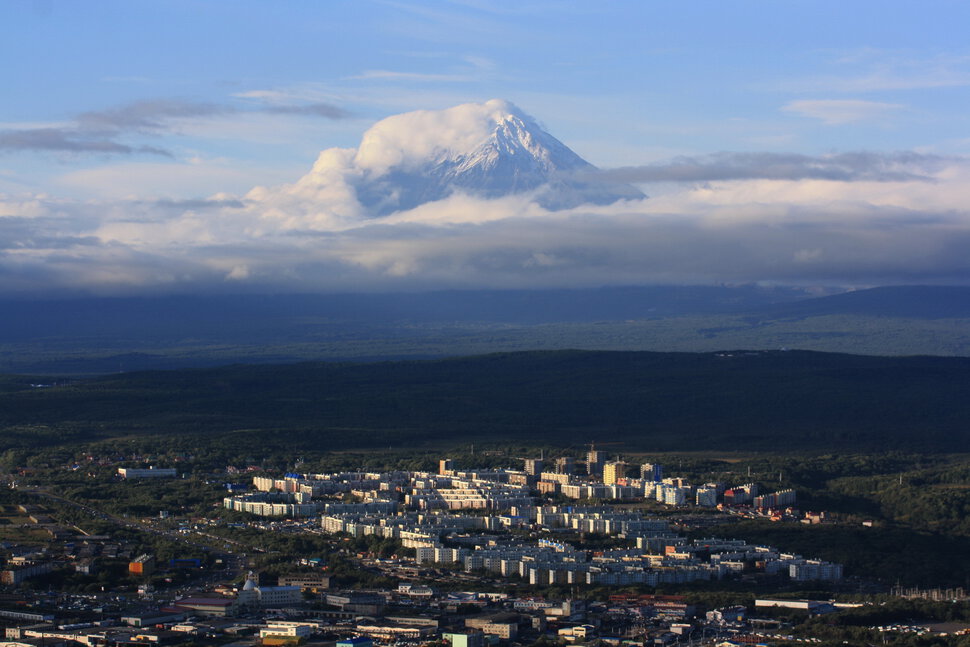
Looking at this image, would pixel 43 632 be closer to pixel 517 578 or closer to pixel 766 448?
pixel 517 578

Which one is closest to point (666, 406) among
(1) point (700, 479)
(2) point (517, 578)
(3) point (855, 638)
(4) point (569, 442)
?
(4) point (569, 442)

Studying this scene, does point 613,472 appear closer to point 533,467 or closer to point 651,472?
point 651,472

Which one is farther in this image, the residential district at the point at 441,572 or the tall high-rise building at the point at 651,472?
the tall high-rise building at the point at 651,472

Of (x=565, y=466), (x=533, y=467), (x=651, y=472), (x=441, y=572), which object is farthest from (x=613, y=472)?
(x=441, y=572)

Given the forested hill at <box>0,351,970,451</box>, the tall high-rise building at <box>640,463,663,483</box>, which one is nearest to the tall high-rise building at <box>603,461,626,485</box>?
the tall high-rise building at <box>640,463,663,483</box>

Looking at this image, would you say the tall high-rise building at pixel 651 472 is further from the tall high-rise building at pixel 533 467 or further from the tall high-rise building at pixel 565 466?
the tall high-rise building at pixel 533 467

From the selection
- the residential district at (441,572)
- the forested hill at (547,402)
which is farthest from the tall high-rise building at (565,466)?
the forested hill at (547,402)
